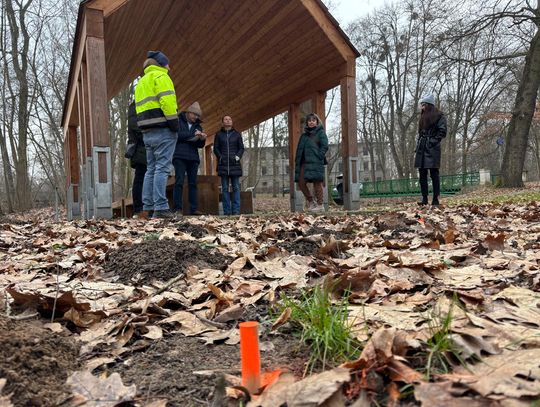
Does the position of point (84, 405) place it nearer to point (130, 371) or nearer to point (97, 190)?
point (130, 371)

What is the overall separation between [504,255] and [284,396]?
1846 millimetres

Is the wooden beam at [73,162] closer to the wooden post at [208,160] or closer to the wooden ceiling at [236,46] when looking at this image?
the wooden ceiling at [236,46]

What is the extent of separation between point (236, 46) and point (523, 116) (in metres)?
11.0

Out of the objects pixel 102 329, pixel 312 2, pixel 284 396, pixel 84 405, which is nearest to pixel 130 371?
pixel 84 405

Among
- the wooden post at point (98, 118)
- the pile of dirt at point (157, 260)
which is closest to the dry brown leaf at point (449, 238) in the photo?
the pile of dirt at point (157, 260)

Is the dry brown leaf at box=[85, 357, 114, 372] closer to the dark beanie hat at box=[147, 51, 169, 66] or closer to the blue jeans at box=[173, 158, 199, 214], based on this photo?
the dark beanie hat at box=[147, 51, 169, 66]

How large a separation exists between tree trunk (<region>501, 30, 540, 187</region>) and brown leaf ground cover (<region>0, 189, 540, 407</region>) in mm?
14387

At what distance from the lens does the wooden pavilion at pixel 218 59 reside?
6258 mm

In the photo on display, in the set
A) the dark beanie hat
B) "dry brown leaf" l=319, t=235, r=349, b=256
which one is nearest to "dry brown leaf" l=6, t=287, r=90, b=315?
"dry brown leaf" l=319, t=235, r=349, b=256

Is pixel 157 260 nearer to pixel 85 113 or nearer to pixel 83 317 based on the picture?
pixel 83 317

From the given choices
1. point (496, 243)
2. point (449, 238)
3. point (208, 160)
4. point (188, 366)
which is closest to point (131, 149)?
point (449, 238)

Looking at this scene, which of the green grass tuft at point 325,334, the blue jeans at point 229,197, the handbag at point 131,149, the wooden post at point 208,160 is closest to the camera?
the green grass tuft at point 325,334

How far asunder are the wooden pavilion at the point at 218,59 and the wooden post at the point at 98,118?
0.01 metres

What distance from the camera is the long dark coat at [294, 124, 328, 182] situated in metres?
7.86
